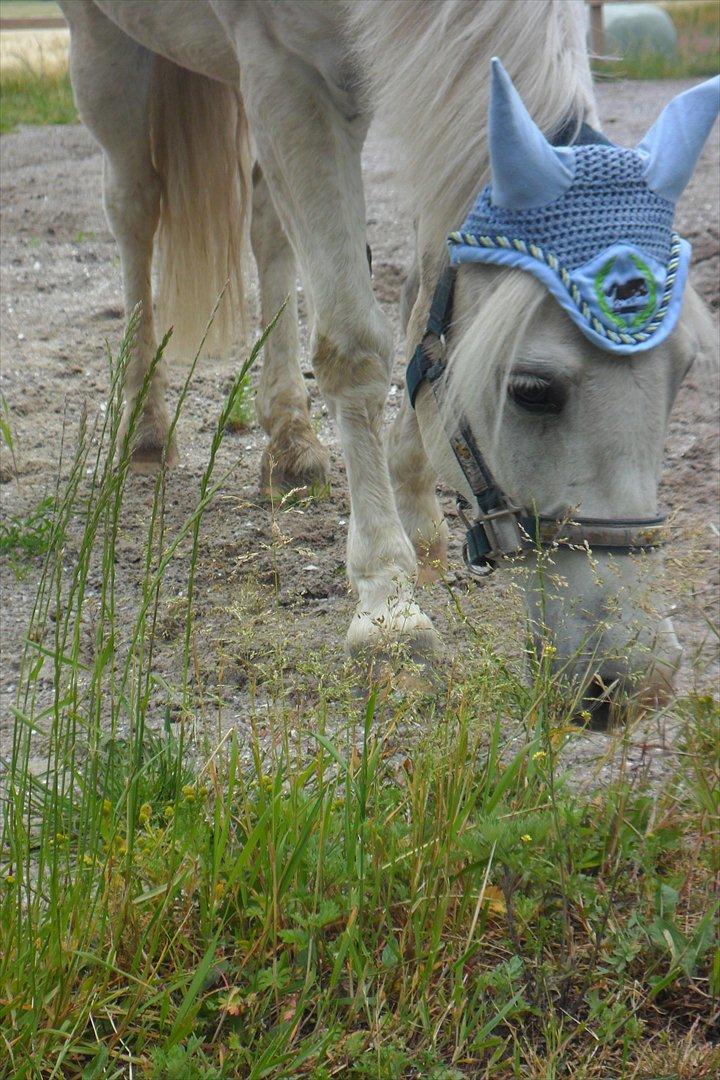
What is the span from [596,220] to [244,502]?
0.88 m

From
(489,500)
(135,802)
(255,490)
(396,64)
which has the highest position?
(396,64)

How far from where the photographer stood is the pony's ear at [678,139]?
2.33m

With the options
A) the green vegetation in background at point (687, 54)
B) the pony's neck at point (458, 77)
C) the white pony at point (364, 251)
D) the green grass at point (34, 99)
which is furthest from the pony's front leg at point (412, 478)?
the green grass at point (34, 99)

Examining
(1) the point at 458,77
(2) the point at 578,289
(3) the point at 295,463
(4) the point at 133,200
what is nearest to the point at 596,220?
(2) the point at 578,289

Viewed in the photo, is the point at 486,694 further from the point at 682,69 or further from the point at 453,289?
the point at 682,69

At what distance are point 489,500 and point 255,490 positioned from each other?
194cm

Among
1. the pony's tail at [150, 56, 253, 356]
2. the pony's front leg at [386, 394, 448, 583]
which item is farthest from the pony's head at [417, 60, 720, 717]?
the pony's tail at [150, 56, 253, 356]

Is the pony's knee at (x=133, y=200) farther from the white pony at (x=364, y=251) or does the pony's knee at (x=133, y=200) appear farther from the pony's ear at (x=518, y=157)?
the pony's ear at (x=518, y=157)

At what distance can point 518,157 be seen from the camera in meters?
2.24

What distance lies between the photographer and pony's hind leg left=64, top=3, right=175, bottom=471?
14.5 ft

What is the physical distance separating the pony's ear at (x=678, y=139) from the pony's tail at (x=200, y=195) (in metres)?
2.32

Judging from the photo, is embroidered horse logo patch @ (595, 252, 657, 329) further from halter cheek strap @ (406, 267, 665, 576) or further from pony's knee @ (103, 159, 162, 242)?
pony's knee @ (103, 159, 162, 242)

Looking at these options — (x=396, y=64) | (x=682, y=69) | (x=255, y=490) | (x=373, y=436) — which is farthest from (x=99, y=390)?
(x=682, y=69)

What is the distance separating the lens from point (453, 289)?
258cm
